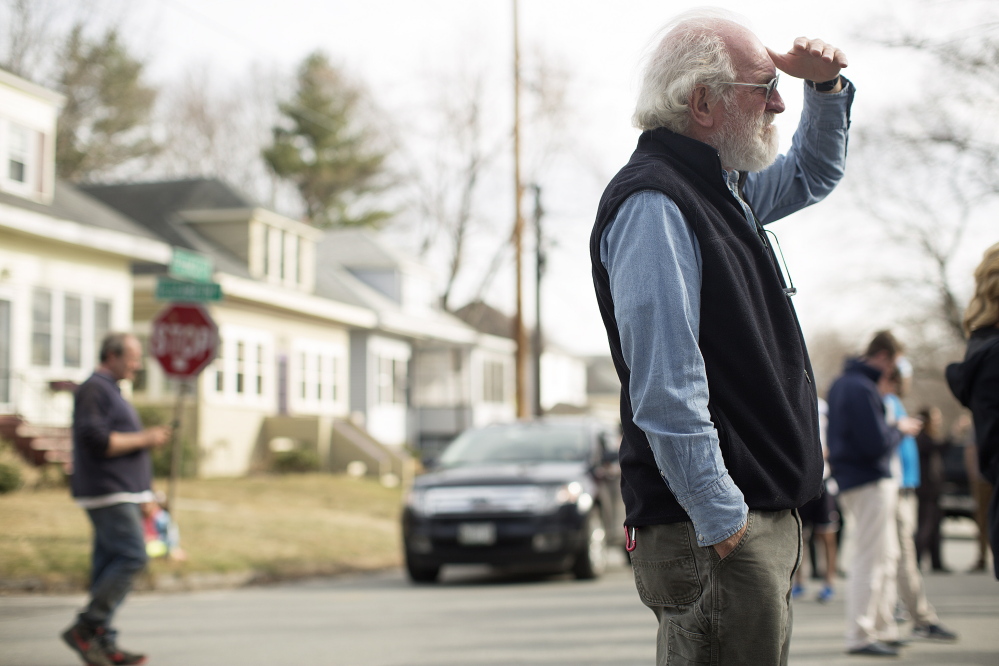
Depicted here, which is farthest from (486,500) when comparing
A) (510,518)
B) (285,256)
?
(285,256)

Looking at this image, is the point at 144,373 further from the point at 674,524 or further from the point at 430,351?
the point at 674,524

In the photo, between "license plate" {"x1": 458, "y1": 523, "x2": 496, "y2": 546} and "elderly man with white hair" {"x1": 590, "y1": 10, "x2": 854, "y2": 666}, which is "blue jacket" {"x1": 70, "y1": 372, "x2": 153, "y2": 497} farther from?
"elderly man with white hair" {"x1": 590, "y1": 10, "x2": 854, "y2": 666}

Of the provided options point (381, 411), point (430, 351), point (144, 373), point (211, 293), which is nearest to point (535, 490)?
point (211, 293)

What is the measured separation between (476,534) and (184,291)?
4115 mm

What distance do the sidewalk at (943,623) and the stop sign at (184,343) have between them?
21.6ft

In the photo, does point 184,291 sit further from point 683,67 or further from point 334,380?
point 334,380

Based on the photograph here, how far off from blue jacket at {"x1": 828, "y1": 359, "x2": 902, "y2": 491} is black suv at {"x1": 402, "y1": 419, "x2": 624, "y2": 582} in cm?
449

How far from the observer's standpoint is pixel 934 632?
800cm

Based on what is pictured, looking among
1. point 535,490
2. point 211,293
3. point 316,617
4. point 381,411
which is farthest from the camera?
point 381,411

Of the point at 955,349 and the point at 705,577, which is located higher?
the point at 955,349

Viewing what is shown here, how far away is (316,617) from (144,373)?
19275 mm

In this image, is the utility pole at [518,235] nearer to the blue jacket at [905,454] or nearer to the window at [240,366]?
the window at [240,366]

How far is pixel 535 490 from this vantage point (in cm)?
1205

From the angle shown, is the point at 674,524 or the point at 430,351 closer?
the point at 674,524
